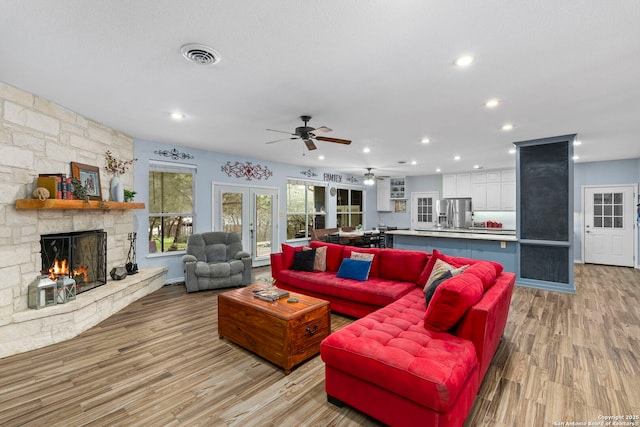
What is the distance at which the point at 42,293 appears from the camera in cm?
317

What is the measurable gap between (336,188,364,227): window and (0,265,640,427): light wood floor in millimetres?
6120

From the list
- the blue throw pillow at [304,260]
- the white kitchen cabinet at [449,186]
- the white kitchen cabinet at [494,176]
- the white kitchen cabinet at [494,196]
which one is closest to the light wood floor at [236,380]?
the blue throw pillow at [304,260]

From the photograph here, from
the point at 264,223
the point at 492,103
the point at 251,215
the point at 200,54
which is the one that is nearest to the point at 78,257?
the point at 200,54

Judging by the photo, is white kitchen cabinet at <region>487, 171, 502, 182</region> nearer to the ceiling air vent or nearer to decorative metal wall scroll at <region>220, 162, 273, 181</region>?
decorative metal wall scroll at <region>220, 162, 273, 181</region>

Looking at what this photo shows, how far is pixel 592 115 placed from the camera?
380 centimetres

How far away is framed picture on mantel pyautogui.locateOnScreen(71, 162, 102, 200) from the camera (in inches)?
149

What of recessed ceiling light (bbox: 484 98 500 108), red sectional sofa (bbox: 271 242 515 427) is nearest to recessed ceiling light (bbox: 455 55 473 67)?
recessed ceiling light (bbox: 484 98 500 108)

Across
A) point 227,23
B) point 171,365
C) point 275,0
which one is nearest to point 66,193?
point 171,365

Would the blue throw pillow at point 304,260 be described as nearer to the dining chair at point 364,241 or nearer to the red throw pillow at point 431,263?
the red throw pillow at point 431,263

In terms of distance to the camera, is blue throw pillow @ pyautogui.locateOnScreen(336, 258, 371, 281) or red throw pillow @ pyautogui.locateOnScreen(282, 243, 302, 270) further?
red throw pillow @ pyautogui.locateOnScreen(282, 243, 302, 270)

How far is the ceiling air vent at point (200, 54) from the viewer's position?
222cm

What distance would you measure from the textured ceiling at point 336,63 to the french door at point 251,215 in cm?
216

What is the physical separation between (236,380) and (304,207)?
6.11 metres

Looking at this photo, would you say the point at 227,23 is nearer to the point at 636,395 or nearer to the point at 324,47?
the point at 324,47
